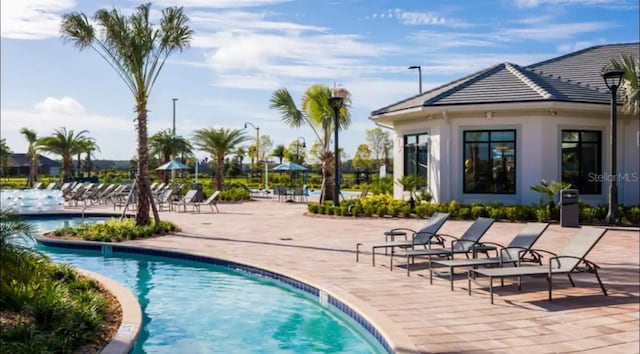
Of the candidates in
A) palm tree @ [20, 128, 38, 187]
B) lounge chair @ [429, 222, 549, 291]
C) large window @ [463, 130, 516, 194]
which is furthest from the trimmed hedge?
palm tree @ [20, 128, 38, 187]

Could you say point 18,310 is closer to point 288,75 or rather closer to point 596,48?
point 288,75

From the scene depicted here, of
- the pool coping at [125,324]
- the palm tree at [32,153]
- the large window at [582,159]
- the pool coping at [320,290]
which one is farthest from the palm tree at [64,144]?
the pool coping at [125,324]

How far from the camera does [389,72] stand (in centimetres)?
2327

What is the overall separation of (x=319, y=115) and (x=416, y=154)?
4256mm

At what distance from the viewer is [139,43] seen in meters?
A: 13.7

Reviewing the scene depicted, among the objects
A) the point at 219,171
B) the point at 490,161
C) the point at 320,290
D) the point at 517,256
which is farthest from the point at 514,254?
the point at 219,171

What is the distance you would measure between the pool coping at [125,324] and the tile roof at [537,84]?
13.2 m

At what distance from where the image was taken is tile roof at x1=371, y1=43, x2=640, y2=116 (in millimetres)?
18188

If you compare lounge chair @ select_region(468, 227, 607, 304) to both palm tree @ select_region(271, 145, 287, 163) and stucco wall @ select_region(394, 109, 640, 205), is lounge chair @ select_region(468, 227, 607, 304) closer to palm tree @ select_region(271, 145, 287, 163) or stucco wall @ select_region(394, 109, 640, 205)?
stucco wall @ select_region(394, 109, 640, 205)

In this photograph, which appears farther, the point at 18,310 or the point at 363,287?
the point at 363,287

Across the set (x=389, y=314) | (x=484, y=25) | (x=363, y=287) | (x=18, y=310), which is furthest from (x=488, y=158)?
(x=18, y=310)

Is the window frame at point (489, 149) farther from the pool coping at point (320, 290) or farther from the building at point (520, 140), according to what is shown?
the pool coping at point (320, 290)

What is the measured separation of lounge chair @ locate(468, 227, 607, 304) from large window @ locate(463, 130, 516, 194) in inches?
431

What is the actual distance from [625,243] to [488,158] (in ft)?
22.4
